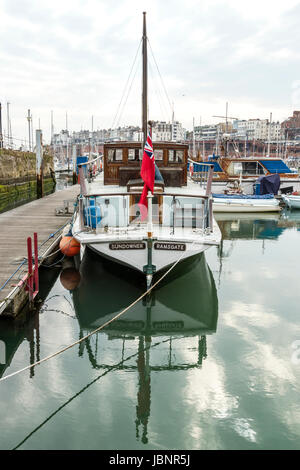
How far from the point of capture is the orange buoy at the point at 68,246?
15.0m

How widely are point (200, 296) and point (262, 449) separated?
23.1 ft

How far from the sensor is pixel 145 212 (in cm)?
1348

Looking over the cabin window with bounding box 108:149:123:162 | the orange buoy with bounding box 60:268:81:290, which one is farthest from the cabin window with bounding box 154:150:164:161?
the orange buoy with bounding box 60:268:81:290

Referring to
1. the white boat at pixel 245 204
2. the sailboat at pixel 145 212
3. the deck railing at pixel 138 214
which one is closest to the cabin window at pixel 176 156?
the sailboat at pixel 145 212

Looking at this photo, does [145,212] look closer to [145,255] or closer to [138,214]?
[138,214]

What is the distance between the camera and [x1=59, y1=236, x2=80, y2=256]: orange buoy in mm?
15039

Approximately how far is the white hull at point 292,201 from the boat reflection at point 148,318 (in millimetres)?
23983

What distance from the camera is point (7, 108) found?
8694cm

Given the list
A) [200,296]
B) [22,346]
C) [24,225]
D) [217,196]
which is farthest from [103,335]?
[217,196]

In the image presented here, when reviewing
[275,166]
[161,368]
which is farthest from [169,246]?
[275,166]

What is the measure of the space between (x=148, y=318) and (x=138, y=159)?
7941mm

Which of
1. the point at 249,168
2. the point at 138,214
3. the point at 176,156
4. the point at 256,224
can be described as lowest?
the point at 256,224
